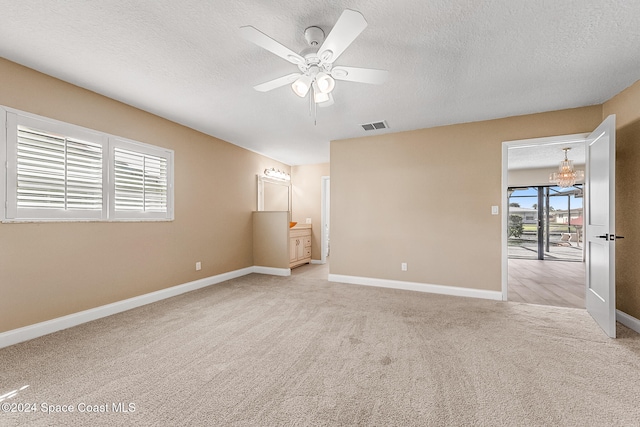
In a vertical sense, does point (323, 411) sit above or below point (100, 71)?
below

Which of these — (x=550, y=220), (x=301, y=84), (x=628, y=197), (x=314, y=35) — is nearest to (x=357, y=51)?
(x=314, y=35)

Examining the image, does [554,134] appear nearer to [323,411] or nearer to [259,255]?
[323,411]

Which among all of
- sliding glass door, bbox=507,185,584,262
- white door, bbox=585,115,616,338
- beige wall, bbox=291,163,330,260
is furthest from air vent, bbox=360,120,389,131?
sliding glass door, bbox=507,185,584,262

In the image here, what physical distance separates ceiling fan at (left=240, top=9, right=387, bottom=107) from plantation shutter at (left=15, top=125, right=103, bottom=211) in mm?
2131

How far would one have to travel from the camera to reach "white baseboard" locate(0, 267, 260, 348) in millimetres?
2275

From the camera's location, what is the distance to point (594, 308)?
9.14 ft

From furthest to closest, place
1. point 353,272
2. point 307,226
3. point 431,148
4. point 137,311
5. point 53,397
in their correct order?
point 307,226 → point 353,272 → point 431,148 → point 137,311 → point 53,397

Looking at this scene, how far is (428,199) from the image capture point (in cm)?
394

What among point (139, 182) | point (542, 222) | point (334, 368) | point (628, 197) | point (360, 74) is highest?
point (360, 74)

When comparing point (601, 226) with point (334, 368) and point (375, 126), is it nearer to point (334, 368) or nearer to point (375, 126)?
point (375, 126)

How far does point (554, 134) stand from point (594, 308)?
209 cm

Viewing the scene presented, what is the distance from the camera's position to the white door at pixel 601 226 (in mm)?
2393

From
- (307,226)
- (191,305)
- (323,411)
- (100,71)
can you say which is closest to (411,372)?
(323,411)

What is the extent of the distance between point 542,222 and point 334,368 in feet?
26.5
